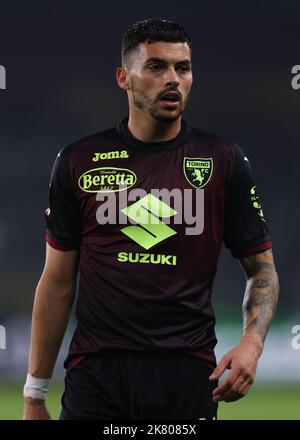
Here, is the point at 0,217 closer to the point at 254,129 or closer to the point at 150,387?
the point at 254,129

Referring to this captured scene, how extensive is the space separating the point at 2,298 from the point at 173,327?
7.00 metres

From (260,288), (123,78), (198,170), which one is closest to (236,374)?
(260,288)

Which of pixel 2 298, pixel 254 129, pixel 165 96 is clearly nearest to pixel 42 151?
Result: pixel 2 298

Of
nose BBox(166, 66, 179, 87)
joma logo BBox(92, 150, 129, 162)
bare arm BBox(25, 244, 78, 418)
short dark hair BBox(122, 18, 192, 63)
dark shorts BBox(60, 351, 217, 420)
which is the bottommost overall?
dark shorts BBox(60, 351, 217, 420)

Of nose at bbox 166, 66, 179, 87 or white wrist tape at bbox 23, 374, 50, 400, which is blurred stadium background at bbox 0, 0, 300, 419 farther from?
nose at bbox 166, 66, 179, 87

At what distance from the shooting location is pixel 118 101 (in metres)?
11.3

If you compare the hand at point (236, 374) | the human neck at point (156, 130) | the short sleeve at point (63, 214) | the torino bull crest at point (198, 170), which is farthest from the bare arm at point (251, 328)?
the short sleeve at point (63, 214)

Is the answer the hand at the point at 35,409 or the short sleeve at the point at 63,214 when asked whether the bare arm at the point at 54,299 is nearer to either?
the short sleeve at the point at 63,214

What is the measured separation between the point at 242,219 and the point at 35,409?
124 centimetres

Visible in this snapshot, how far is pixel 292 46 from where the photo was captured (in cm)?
1156

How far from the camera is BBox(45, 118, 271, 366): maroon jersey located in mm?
4055

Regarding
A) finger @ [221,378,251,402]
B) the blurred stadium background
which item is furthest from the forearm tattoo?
the blurred stadium background

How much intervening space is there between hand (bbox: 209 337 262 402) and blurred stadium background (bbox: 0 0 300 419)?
7013 mm

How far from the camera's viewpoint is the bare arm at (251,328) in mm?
3752
